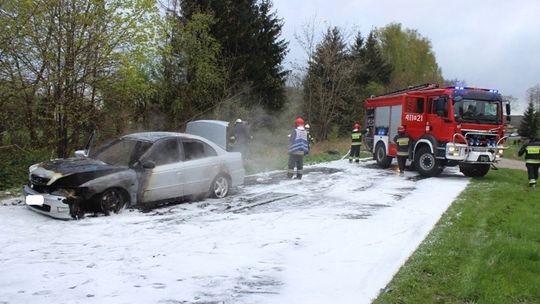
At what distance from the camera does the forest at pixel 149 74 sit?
11898 millimetres

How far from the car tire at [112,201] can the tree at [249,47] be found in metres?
17.1

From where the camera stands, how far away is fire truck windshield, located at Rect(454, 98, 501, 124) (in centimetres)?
1476

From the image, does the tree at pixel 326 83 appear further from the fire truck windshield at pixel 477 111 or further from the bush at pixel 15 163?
the bush at pixel 15 163

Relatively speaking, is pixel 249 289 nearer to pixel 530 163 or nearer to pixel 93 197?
pixel 93 197

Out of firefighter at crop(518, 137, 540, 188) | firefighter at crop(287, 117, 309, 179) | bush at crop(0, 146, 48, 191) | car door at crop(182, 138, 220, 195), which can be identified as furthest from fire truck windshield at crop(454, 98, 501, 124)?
bush at crop(0, 146, 48, 191)

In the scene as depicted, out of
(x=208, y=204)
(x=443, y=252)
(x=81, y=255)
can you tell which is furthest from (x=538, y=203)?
(x=81, y=255)

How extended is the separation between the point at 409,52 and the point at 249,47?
41128mm

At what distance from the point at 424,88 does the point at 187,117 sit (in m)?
11.2

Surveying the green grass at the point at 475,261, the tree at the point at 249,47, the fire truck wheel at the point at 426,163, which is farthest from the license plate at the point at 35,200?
the tree at the point at 249,47

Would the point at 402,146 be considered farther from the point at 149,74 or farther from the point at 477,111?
the point at 149,74

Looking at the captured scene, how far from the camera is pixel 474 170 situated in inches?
641

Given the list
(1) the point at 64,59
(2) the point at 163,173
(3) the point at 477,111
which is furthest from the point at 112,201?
(3) the point at 477,111

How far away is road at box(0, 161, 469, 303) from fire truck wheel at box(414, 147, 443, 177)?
5046 mm

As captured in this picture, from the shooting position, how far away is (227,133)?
16891mm
